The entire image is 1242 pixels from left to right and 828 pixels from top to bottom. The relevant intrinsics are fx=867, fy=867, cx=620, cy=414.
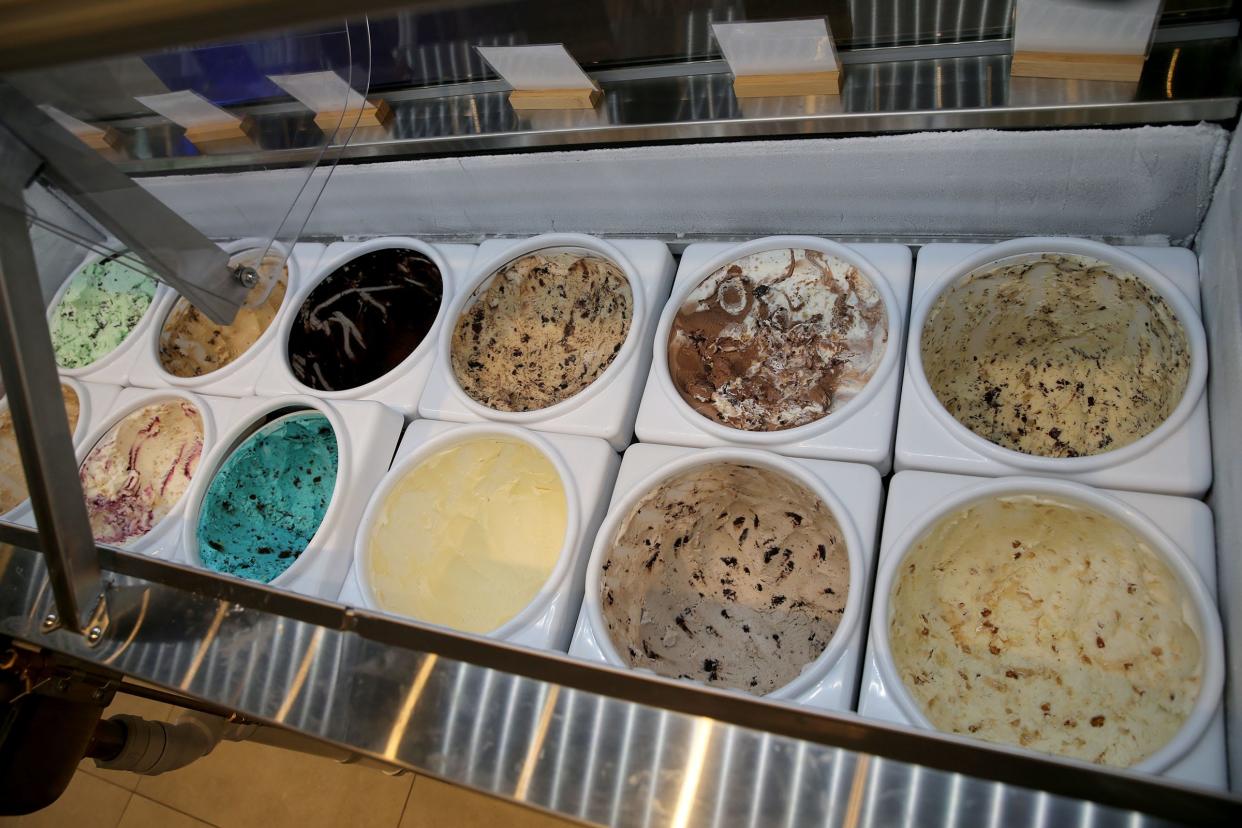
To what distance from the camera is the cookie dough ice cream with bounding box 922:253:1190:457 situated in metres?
1.35

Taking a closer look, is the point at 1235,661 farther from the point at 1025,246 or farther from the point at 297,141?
the point at 297,141

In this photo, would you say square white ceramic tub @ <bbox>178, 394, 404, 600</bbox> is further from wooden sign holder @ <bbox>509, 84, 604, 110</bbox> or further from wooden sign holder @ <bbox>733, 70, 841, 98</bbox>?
wooden sign holder @ <bbox>733, 70, 841, 98</bbox>

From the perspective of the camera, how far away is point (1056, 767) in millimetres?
620

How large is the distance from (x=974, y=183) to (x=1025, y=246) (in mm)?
128

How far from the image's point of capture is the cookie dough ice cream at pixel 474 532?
5.07 feet

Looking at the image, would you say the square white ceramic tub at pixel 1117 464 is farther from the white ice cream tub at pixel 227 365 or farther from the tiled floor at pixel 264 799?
the tiled floor at pixel 264 799

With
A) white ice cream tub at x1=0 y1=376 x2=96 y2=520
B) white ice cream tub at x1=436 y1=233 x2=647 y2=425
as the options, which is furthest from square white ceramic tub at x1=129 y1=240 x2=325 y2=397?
white ice cream tub at x1=436 y1=233 x2=647 y2=425

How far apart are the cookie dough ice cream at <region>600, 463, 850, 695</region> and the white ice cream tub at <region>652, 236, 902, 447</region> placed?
0.07 meters

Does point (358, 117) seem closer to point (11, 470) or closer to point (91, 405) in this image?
point (91, 405)

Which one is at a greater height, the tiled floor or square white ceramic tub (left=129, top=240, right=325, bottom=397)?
square white ceramic tub (left=129, top=240, right=325, bottom=397)

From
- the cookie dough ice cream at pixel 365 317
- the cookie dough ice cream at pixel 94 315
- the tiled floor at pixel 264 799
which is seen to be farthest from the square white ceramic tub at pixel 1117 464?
the cookie dough ice cream at pixel 94 315

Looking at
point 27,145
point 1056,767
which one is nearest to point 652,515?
point 1056,767

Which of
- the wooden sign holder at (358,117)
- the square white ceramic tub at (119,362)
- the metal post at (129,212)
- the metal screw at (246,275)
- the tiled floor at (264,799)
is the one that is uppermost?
the wooden sign holder at (358,117)

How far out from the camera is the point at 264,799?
2395mm
